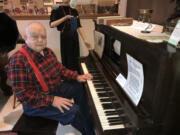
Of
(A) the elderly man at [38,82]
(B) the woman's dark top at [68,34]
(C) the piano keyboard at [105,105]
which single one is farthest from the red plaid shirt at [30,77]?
(B) the woman's dark top at [68,34]

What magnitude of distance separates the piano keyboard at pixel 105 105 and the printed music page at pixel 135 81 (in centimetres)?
12

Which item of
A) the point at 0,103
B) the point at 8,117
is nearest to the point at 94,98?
the point at 8,117

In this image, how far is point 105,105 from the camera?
1.04 m

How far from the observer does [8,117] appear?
2045 mm

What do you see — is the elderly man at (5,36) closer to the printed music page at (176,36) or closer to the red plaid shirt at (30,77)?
the red plaid shirt at (30,77)

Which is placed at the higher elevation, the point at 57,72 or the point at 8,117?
the point at 57,72

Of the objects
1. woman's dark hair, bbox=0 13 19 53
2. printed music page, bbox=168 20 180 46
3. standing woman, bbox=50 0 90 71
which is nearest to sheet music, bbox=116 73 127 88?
printed music page, bbox=168 20 180 46

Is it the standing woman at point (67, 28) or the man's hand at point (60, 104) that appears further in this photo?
the standing woman at point (67, 28)

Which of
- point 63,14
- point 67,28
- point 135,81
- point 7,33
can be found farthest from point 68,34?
point 135,81

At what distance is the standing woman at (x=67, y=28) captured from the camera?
2.47 metres

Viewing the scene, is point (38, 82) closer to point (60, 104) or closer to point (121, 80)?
point (60, 104)

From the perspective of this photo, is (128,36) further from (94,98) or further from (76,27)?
(76,27)

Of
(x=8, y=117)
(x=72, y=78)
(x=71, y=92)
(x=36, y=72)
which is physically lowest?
(x=8, y=117)

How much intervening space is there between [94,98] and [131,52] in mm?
436
